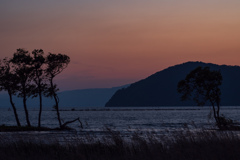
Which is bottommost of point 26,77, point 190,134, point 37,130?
point 37,130

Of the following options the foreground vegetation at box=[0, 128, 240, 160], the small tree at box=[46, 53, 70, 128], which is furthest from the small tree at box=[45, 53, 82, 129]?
the foreground vegetation at box=[0, 128, 240, 160]

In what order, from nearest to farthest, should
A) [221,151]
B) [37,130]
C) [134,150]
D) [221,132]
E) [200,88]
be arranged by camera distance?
[221,151] → [134,150] → [221,132] → [37,130] → [200,88]

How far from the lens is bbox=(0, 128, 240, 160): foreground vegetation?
15258 millimetres

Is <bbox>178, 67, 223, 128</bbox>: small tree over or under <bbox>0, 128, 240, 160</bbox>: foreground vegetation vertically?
over

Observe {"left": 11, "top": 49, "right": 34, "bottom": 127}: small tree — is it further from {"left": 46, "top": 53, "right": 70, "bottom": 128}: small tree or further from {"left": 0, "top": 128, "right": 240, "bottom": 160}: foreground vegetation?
{"left": 0, "top": 128, "right": 240, "bottom": 160}: foreground vegetation

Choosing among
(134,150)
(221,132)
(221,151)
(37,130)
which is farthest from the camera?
(37,130)

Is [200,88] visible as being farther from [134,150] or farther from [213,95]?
[134,150]

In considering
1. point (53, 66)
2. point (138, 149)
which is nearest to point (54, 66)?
point (53, 66)

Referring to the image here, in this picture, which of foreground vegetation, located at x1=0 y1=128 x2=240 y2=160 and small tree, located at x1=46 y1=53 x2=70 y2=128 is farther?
small tree, located at x1=46 y1=53 x2=70 y2=128

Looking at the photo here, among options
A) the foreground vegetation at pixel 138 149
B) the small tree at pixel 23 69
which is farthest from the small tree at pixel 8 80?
the foreground vegetation at pixel 138 149

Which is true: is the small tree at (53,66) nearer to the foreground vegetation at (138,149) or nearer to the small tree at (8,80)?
the small tree at (8,80)

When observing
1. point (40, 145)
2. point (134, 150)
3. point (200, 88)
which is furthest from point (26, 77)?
point (134, 150)

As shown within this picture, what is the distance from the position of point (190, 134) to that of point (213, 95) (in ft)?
106

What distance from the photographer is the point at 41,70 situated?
5112cm
